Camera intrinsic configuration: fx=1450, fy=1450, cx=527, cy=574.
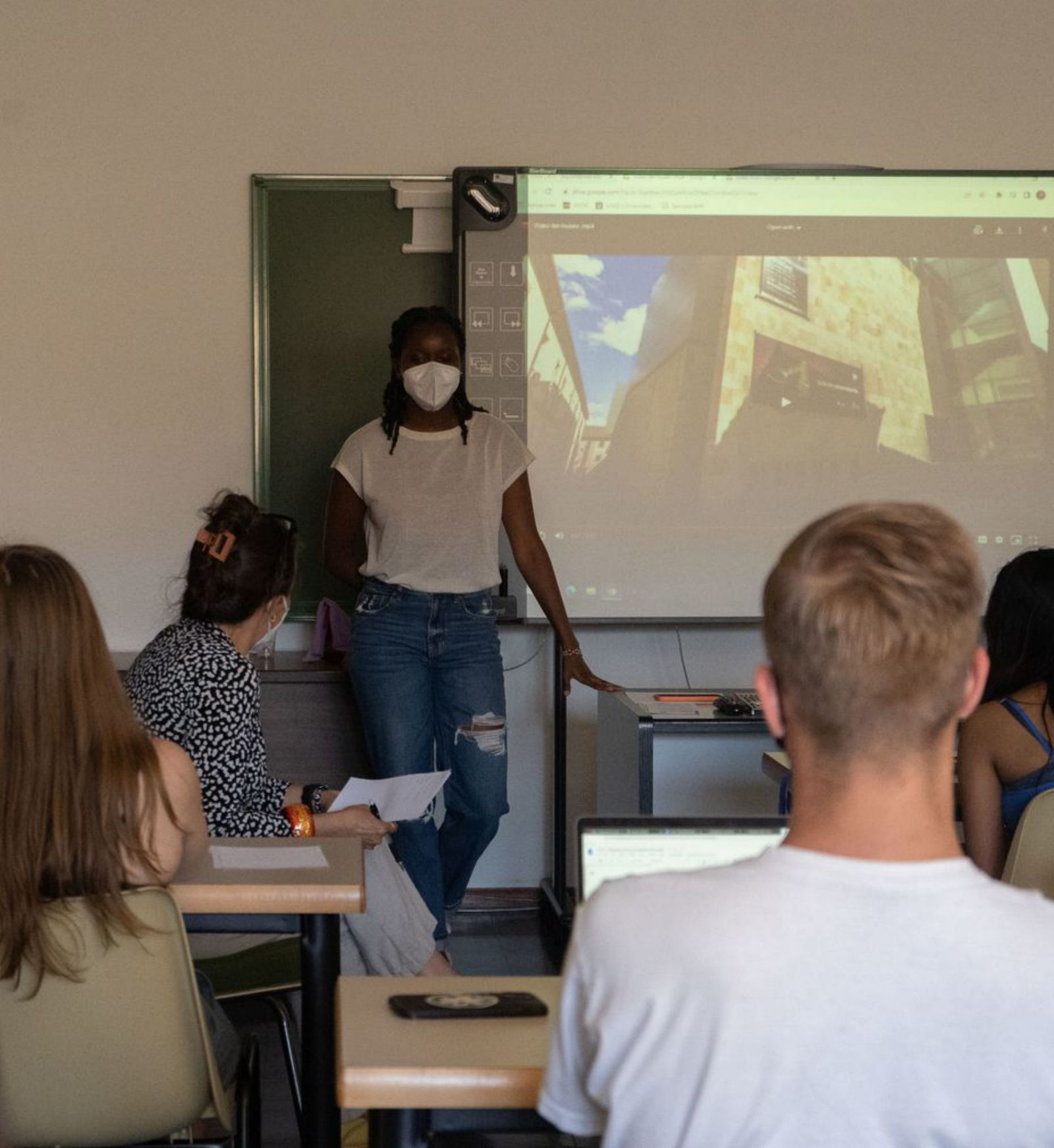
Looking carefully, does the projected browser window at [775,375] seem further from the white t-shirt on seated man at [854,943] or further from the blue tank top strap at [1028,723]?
the white t-shirt on seated man at [854,943]

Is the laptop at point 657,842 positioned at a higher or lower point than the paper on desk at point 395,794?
higher

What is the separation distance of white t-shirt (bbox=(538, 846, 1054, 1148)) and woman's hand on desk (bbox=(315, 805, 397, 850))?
163 cm

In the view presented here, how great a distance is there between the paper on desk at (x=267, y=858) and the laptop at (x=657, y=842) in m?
0.67

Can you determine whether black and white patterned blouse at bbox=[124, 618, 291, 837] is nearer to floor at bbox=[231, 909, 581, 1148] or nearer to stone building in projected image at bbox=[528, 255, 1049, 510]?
floor at bbox=[231, 909, 581, 1148]

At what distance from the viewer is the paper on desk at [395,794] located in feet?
8.63

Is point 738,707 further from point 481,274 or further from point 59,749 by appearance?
Answer: point 59,749

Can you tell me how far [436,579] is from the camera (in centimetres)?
377

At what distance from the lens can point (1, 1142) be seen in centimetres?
174

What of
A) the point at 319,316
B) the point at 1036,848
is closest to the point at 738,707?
the point at 1036,848

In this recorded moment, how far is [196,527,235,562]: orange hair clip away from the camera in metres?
2.69

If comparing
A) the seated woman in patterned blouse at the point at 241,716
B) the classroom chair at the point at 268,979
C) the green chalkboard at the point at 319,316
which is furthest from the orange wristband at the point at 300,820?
the green chalkboard at the point at 319,316

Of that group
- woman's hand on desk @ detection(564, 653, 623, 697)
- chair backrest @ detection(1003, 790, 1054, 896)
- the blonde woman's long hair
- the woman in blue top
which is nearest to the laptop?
the blonde woman's long hair

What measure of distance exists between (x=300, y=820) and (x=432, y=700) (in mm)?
1202

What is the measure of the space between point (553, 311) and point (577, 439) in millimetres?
401
